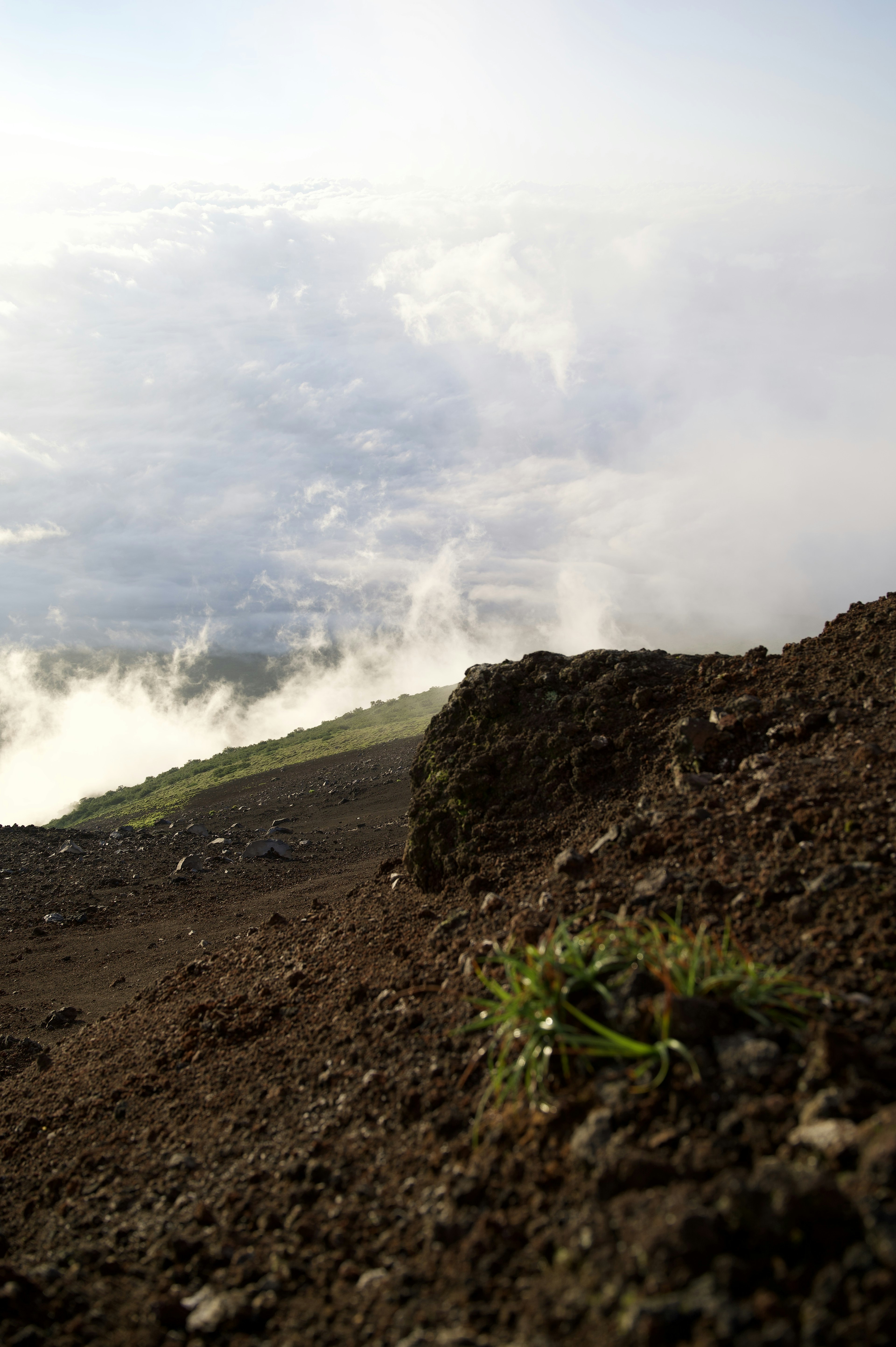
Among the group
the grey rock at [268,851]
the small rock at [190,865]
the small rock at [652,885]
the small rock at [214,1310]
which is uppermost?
the small rock at [652,885]

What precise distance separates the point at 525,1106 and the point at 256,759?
4610cm

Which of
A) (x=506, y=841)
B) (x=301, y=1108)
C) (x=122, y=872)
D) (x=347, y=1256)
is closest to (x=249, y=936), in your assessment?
(x=506, y=841)

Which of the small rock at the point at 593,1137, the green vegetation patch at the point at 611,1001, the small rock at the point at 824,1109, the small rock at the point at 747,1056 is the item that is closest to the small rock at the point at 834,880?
the green vegetation patch at the point at 611,1001

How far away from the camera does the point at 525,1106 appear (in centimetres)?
290

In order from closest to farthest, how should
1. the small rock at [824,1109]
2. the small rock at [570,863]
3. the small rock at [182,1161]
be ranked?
1. the small rock at [824,1109]
2. the small rock at [182,1161]
3. the small rock at [570,863]

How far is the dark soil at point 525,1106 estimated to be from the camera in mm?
2088

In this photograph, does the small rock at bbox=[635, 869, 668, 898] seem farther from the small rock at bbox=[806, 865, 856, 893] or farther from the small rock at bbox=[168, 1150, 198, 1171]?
the small rock at bbox=[168, 1150, 198, 1171]

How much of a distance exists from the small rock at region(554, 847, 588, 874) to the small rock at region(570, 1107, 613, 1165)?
2.19m

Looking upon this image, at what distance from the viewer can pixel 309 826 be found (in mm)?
22203

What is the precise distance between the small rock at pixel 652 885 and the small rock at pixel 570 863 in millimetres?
644

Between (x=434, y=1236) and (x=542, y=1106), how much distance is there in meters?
0.55

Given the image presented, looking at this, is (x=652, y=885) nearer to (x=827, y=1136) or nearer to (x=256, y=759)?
(x=827, y=1136)

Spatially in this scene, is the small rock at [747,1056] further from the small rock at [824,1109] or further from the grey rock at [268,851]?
the grey rock at [268,851]

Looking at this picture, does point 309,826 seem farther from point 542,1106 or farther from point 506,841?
point 542,1106
